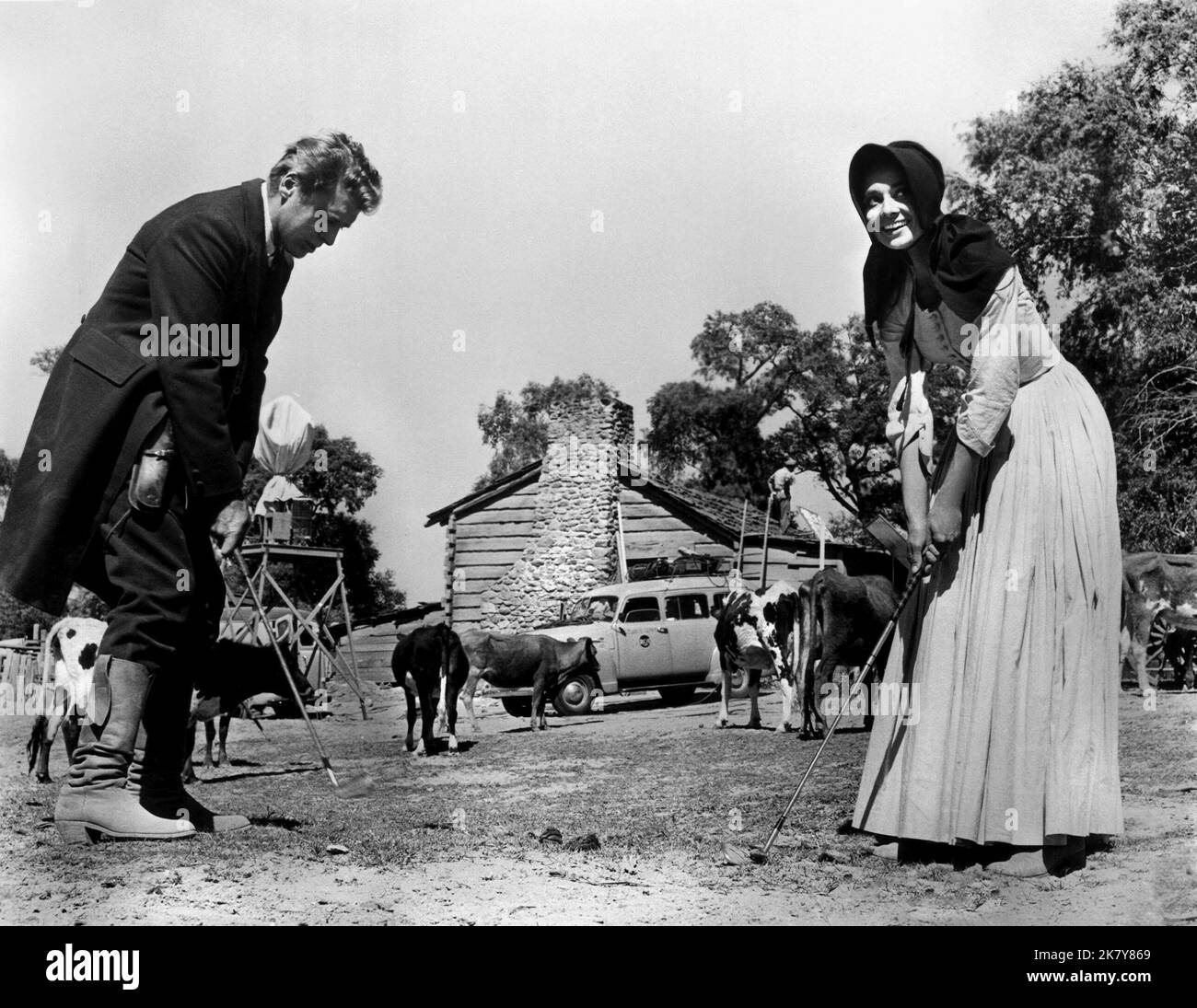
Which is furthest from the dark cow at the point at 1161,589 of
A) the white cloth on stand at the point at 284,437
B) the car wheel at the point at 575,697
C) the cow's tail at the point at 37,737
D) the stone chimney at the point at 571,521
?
the white cloth on stand at the point at 284,437

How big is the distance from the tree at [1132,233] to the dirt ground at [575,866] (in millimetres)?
2975

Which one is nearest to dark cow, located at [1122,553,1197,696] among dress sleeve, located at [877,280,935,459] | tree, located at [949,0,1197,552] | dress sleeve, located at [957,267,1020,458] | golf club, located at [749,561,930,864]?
tree, located at [949,0,1197,552]

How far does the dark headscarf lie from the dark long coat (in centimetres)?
214

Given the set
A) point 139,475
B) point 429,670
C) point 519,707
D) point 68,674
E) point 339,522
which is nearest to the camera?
point 139,475

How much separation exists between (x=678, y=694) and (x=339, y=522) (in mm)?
6419

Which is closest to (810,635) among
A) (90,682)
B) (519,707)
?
(90,682)

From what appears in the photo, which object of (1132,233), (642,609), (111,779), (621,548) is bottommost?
(111,779)

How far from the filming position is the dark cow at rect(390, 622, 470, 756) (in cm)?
1009

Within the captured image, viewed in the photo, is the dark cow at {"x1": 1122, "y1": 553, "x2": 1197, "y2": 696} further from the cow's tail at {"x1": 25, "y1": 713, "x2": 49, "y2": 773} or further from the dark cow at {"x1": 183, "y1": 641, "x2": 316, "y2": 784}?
the cow's tail at {"x1": 25, "y1": 713, "x2": 49, "y2": 773}

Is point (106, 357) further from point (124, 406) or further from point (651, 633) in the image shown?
point (651, 633)

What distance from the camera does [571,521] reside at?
2128 cm

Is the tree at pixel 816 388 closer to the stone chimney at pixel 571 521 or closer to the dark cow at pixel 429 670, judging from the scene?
the dark cow at pixel 429 670

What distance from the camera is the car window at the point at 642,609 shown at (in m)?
16.6

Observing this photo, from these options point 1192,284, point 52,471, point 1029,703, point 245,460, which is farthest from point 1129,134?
point 52,471
